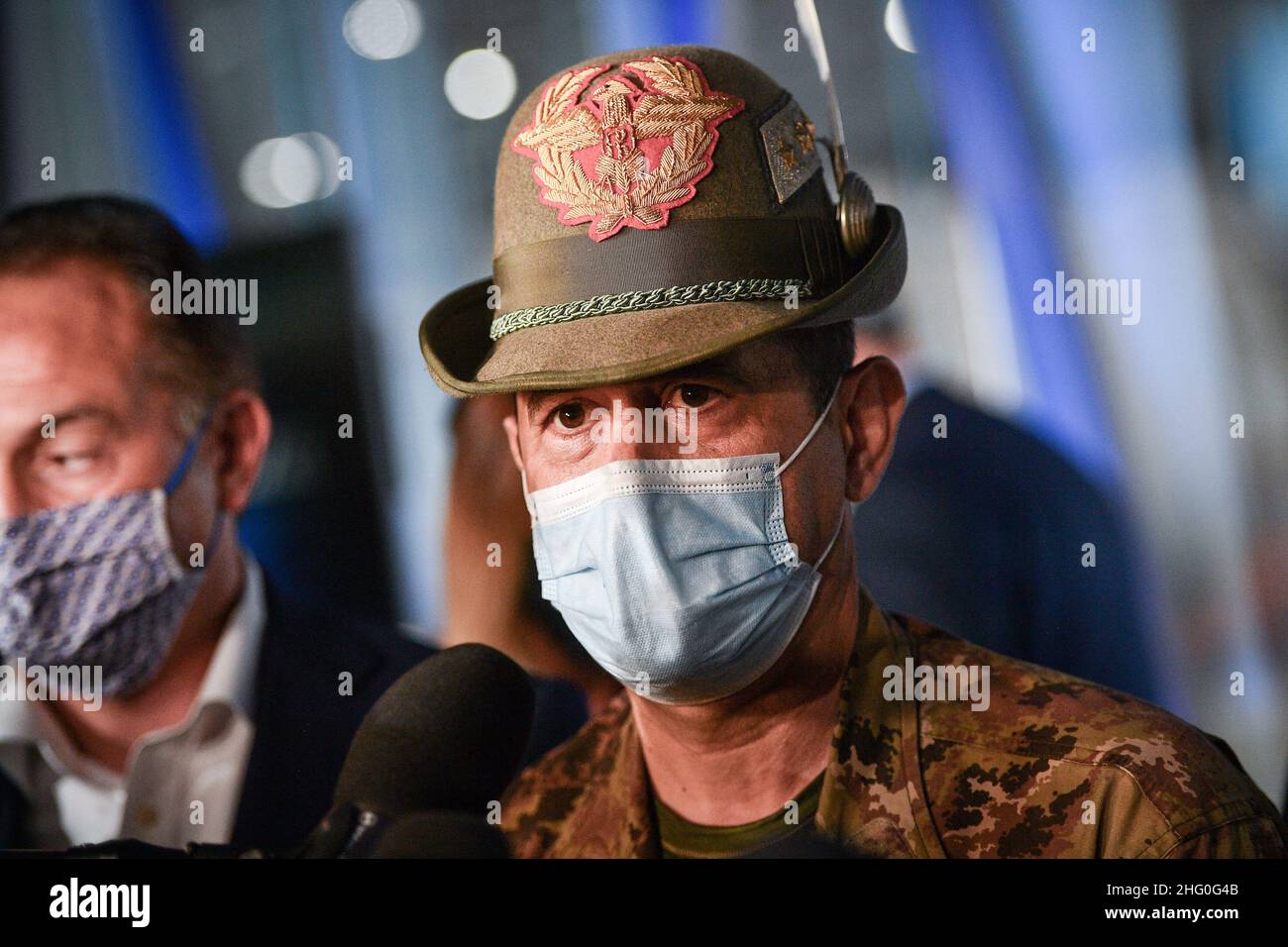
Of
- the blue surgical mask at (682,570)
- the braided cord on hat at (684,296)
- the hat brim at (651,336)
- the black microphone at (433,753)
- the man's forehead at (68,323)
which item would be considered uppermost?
the man's forehead at (68,323)

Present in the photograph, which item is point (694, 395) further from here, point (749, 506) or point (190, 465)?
point (190, 465)

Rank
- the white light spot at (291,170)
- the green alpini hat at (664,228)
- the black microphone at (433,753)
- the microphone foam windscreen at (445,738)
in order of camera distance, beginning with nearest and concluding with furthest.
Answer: the black microphone at (433,753), the microphone foam windscreen at (445,738), the green alpini hat at (664,228), the white light spot at (291,170)

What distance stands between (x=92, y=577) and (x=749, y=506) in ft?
5.18

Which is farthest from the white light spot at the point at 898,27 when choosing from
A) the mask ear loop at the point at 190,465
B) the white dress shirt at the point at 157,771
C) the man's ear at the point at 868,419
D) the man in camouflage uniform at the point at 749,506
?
the white dress shirt at the point at 157,771

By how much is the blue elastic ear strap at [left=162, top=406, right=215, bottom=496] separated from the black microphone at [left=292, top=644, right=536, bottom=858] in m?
1.04

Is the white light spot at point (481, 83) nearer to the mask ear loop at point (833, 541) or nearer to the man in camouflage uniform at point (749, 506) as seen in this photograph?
the man in camouflage uniform at point (749, 506)

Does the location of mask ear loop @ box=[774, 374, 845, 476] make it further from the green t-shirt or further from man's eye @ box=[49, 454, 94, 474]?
man's eye @ box=[49, 454, 94, 474]

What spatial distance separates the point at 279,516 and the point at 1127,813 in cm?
200

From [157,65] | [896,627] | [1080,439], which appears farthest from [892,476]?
[157,65]

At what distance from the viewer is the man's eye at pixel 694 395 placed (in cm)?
227

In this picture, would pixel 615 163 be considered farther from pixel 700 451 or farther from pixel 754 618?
pixel 754 618

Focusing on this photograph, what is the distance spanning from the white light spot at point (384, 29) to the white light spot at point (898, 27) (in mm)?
1076

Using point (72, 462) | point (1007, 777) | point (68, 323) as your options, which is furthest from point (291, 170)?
point (1007, 777)

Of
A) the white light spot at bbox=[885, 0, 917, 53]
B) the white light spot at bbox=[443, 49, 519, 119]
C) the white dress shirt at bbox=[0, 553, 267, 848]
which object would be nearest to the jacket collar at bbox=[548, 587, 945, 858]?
the white dress shirt at bbox=[0, 553, 267, 848]
